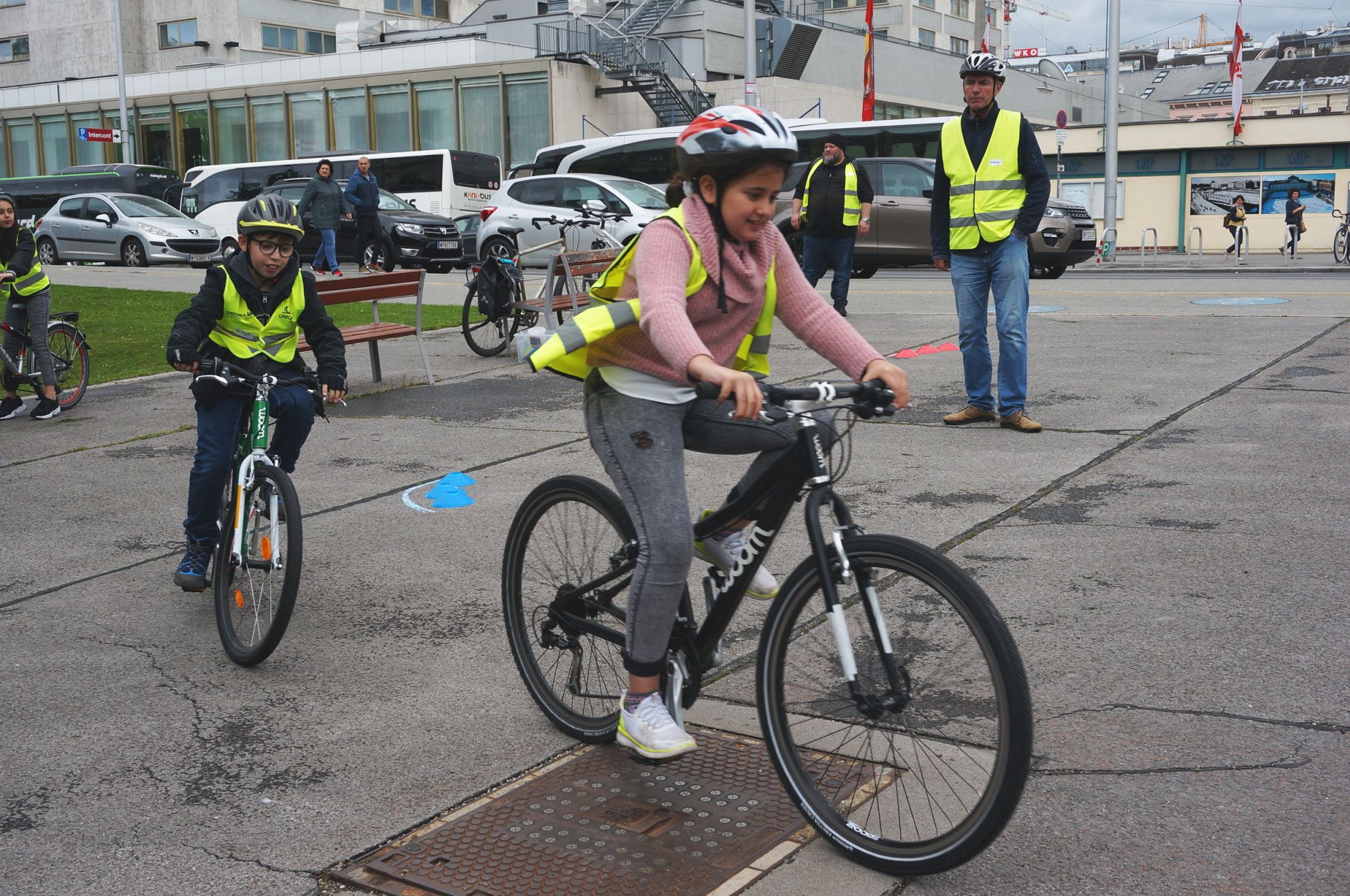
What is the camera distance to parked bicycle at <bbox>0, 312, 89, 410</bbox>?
9930 mm

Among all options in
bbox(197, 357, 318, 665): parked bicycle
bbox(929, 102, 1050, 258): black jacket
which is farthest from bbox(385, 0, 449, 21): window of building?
bbox(197, 357, 318, 665): parked bicycle

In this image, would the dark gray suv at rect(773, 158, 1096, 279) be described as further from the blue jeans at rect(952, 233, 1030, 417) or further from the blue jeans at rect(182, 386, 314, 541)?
the blue jeans at rect(182, 386, 314, 541)

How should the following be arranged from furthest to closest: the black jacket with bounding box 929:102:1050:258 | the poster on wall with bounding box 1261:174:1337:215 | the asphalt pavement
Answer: the poster on wall with bounding box 1261:174:1337:215 < the black jacket with bounding box 929:102:1050:258 < the asphalt pavement

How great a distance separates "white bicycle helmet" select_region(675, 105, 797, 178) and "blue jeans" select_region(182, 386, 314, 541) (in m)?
2.40

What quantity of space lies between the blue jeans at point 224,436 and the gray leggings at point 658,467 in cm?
199

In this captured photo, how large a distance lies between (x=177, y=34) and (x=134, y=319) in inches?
1944

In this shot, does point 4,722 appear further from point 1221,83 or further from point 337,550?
point 1221,83

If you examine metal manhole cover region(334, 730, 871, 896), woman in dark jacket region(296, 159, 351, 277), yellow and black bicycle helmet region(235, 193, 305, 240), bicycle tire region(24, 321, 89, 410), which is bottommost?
metal manhole cover region(334, 730, 871, 896)

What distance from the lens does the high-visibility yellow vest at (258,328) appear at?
512 centimetres

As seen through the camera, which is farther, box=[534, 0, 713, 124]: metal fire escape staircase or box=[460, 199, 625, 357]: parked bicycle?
box=[534, 0, 713, 124]: metal fire escape staircase

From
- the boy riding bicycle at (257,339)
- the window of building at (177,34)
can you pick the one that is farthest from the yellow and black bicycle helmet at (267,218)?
the window of building at (177,34)

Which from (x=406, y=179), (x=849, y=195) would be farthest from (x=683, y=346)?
(x=406, y=179)

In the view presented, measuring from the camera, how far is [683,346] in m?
3.05

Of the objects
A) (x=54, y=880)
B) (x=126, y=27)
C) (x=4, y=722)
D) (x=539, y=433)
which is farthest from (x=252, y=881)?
(x=126, y=27)
